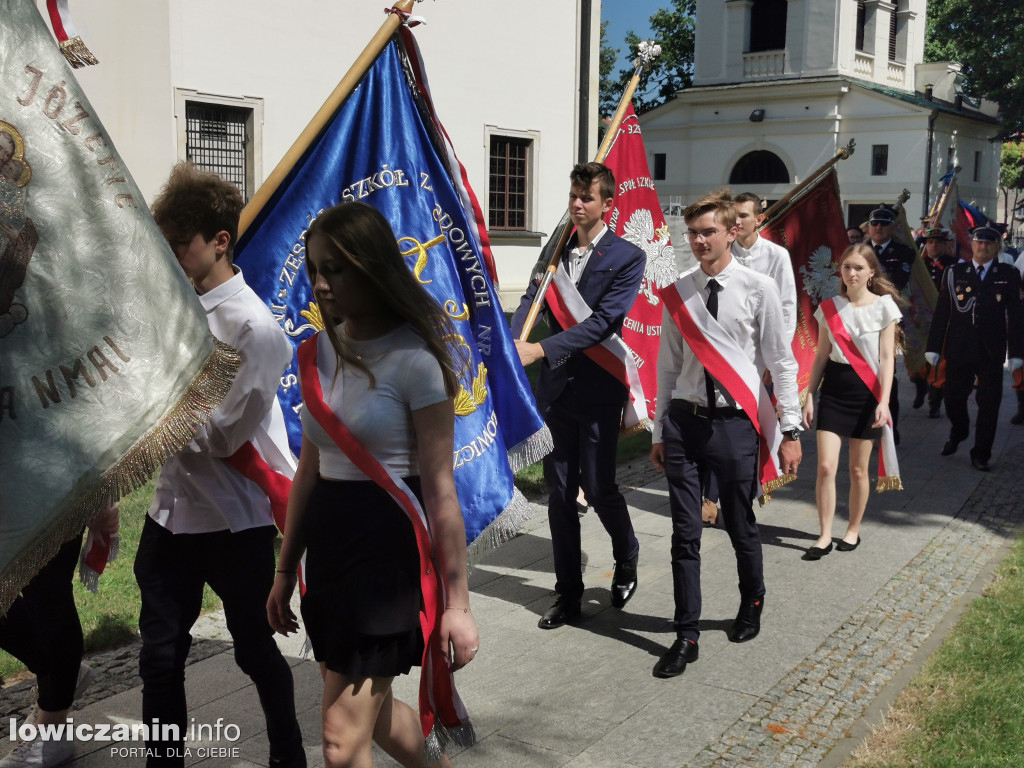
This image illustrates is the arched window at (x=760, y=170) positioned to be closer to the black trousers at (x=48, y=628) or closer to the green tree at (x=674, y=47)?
the green tree at (x=674, y=47)

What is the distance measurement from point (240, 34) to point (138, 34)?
1722mm

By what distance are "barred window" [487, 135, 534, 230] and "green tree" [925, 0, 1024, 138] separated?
78.6 feet

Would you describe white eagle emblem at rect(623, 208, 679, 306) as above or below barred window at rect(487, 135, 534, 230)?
below

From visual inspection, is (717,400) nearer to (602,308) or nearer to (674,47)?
(602,308)

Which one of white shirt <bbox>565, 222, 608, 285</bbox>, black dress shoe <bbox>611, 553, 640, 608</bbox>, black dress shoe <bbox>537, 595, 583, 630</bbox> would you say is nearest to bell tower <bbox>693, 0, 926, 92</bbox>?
white shirt <bbox>565, 222, 608, 285</bbox>

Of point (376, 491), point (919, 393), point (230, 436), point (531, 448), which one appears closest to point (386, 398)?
point (376, 491)

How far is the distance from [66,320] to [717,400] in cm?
352

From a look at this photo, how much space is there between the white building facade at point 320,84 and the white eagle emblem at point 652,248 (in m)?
7.74

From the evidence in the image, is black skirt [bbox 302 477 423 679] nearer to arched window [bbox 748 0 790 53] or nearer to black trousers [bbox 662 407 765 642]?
black trousers [bbox 662 407 765 642]

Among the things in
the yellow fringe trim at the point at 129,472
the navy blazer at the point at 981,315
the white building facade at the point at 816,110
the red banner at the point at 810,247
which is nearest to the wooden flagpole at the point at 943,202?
the navy blazer at the point at 981,315

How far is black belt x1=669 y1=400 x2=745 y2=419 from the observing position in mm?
5059

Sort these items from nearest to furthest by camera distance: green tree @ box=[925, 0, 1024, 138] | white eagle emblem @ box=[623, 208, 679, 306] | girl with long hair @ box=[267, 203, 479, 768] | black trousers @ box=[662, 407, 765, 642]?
1. girl with long hair @ box=[267, 203, 479, 768]
2. black trousers @ box=[662, 407, 765, 642]
3. white eagle emblem @ box=[623, 208, 679, 306]
4. green tree @ box=[925, 0, 1024, 138]

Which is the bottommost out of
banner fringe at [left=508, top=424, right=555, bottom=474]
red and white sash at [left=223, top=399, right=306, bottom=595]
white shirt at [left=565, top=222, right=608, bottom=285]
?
banner fringe at [left=508, top=424, right=555, bottom=474]

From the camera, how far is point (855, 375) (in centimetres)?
700
